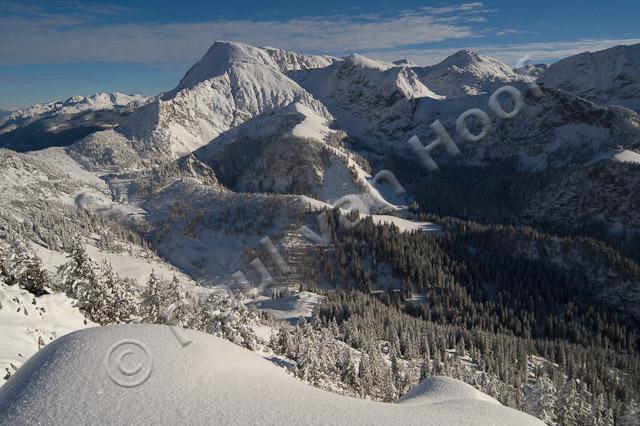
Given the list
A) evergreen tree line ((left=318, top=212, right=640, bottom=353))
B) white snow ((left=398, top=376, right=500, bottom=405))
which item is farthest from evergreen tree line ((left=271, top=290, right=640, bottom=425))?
white snow ((left=398, top=376, right=500, bottom=405))

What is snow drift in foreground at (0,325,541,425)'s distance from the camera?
13500 millimetres

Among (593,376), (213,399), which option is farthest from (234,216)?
(213,399)

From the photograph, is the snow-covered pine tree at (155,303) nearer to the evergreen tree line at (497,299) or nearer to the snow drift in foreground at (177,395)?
the snow drift in foreground at (177,395)

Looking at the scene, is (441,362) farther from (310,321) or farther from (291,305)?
(291,305)

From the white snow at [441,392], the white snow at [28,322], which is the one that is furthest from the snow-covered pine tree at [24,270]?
the white snow at [441,392]

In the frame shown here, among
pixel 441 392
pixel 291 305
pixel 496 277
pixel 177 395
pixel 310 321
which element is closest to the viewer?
pixel 177 395

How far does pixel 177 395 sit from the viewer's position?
47.3ft

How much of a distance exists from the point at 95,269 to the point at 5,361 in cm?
2250

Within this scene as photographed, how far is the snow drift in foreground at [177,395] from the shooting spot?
13500mm

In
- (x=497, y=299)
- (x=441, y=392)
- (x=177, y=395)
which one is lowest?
(x=497, y=299)

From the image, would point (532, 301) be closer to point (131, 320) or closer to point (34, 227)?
point (131, 320)

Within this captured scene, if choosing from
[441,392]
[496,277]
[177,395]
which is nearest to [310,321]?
[496,277]

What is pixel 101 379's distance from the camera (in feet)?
48.2

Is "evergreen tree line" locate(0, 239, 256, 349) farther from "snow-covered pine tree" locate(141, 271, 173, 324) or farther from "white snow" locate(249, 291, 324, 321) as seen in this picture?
"white snow" locate(249, 291, 324, 321)
